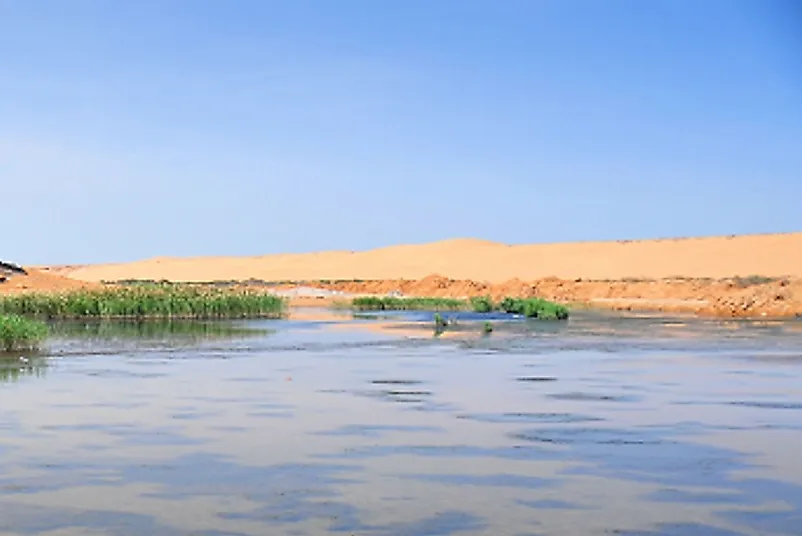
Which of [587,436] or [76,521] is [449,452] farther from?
[76,521]

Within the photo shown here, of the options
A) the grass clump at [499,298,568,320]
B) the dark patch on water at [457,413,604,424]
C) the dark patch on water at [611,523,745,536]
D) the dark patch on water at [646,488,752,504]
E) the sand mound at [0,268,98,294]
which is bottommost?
the dark patch on water at [611,523,745,536]

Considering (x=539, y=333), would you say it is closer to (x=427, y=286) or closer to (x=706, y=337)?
(x=706, y=337)

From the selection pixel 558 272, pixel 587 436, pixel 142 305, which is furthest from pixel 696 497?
pixel 558 272

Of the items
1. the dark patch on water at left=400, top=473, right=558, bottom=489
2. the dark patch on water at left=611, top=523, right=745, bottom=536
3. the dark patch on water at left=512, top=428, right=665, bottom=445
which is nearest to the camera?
the dark patch on water at left=611, top=523, right=745, bottom=536

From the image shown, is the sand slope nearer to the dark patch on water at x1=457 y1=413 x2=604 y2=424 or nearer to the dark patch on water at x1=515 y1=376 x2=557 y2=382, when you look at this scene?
the dark patch on water at x1=515 y1=376 x2=557 y2=382

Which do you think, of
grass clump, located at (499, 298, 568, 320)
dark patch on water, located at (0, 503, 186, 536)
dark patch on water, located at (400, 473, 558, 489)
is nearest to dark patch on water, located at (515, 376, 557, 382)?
dark patch on water, located at (400, 473, 558, 489)

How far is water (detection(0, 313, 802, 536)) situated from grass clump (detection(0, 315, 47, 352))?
0.67 metres

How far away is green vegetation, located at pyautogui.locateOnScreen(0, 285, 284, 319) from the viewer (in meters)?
37.3

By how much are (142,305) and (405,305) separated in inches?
631

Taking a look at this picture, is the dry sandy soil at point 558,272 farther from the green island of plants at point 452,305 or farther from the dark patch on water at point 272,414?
the dark patch on water at point 272,414

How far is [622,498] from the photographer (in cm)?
1006

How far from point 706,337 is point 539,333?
420 cm

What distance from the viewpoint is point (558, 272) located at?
354 feet

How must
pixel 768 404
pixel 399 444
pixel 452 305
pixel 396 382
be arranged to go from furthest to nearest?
1. pixel 452 305
2. pixel 396 382
3. pixel 768 404
4. pixel 399 444
